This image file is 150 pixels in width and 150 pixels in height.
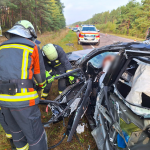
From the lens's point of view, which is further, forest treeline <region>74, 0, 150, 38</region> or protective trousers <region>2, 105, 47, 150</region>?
forest treeline <region>74, 0, 150, 38</region>

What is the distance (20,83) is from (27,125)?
1.72 ft

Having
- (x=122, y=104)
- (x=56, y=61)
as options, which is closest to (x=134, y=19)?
(x=56, y=61)

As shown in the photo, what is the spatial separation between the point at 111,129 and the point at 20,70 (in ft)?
4.35

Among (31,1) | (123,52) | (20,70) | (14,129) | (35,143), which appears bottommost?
(35,143)

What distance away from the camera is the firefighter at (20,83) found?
4.30ft

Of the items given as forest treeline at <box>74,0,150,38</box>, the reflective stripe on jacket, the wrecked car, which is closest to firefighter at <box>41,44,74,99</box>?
the wrecked car

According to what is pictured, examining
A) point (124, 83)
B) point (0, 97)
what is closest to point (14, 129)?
point (0, 97)

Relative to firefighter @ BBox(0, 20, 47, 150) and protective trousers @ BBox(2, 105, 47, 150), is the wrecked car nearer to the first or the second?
protective trousers @ BBox(2, 105, 47, 150)

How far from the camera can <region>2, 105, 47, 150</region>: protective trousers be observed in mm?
1391

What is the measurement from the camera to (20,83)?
1330 millimetres

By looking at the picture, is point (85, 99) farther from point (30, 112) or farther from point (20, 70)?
→ point (20, 70)

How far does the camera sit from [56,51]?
8.75 ft

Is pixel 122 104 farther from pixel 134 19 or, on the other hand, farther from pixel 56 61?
pixel 134 19

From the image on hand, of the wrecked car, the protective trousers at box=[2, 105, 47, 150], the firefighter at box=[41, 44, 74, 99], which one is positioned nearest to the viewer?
the wrecked car
